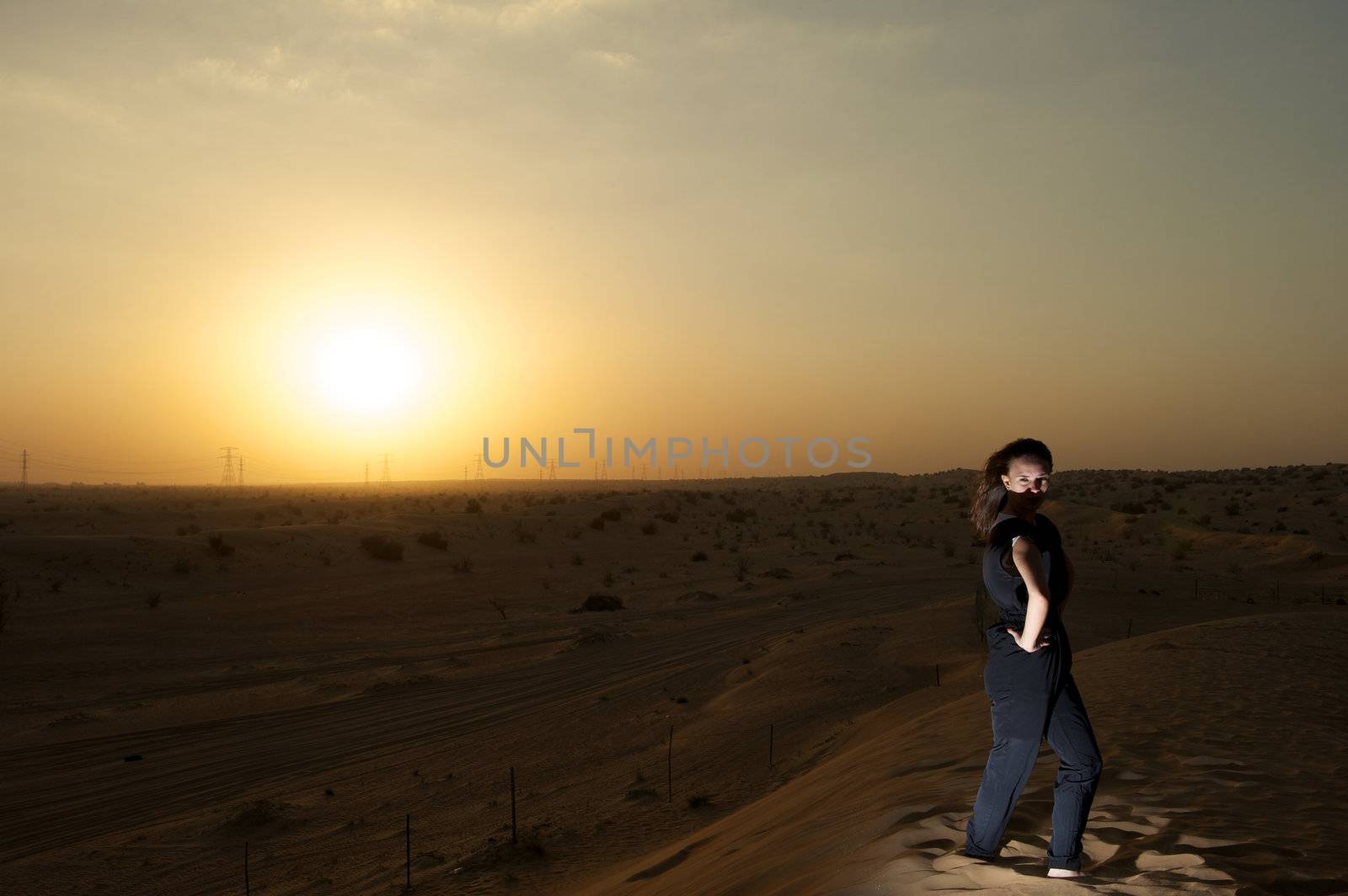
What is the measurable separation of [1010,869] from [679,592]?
2357cm

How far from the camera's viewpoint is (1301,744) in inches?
277

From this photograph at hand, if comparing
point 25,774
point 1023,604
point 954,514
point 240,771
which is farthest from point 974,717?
point 954,514

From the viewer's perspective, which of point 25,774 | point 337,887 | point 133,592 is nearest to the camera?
point 337,887

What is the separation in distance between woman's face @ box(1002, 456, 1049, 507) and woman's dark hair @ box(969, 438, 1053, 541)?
0.10 feet

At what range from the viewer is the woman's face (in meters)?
4.25

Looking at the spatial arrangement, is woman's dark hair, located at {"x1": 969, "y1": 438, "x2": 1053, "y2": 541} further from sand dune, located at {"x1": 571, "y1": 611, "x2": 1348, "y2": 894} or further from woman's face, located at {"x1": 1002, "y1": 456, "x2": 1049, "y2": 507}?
sand dune, located at {"x1": 571, "y1": 611, "x2": 1348, "y2": 894}

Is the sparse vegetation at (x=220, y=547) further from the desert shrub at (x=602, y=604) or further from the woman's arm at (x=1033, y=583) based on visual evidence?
the woman's arm at (x=1033, y=583)

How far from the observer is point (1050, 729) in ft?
13.8

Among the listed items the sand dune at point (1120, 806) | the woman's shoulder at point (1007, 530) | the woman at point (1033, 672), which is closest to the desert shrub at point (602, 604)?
the sand dune at point (1120, 806)

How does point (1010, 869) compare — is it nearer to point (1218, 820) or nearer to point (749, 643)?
point (1218, 820)

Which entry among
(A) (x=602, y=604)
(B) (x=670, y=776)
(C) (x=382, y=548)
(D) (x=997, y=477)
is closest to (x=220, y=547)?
(C) (x=382, y=548)

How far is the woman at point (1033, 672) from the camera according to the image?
4148mm

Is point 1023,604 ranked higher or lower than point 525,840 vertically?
higher

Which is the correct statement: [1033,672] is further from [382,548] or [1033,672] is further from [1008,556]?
[382,548]
